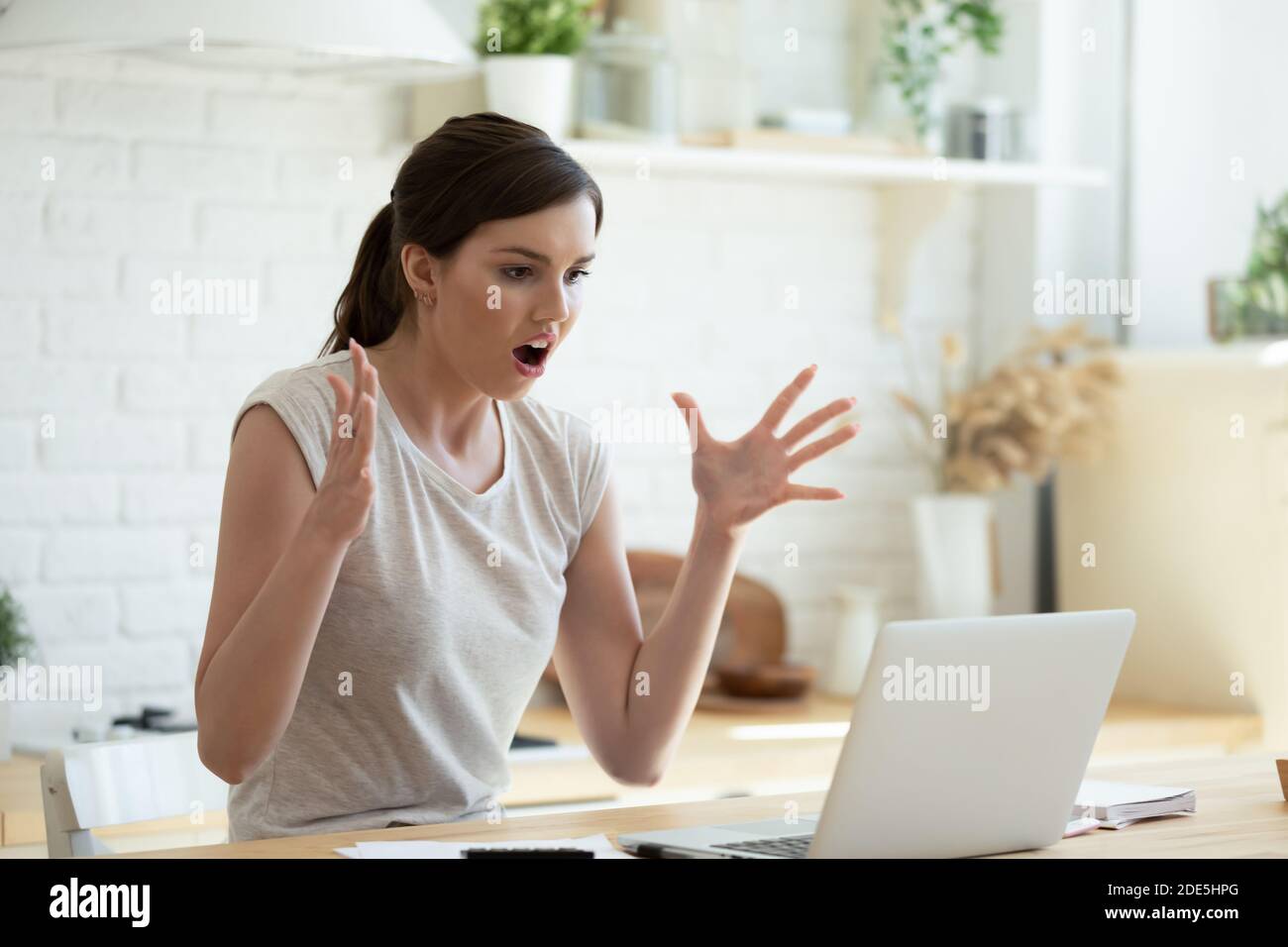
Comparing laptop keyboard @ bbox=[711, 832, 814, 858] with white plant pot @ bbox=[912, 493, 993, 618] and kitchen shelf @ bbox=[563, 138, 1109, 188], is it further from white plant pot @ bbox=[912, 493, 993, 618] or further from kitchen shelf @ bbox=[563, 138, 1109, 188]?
white plant pot @ bbox=[912, 493, 993, 618]

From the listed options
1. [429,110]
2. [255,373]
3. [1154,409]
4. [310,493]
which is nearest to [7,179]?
[255,373]

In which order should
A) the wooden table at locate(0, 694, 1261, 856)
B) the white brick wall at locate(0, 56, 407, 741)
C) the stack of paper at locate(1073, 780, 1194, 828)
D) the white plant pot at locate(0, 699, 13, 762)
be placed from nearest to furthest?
the stack of paper at locate(1073, 780, 1194, 828) → the wooden table at locate(0, 694, 1261, 856) → the white plant pot at locate(0, 699, 13, 762) → the white brick wall at locate(0, 56, 407, 741)

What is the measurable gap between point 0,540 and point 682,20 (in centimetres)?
136

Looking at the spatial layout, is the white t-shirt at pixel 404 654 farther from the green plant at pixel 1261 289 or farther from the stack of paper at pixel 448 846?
the green plant at pixel 1261 289

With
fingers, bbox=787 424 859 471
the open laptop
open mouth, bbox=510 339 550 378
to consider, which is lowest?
the open laptop

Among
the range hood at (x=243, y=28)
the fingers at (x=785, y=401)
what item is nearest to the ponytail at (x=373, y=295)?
the range hood at (x=243, y=28)

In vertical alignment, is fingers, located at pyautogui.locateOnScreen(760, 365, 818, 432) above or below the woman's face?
below

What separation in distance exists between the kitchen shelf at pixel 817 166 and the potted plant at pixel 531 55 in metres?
0.07

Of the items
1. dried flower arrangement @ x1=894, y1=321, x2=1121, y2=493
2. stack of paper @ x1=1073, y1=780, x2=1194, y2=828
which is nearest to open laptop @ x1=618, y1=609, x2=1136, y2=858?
stack of paper @ x1=1073, y1=780, x2=1194, y2=828

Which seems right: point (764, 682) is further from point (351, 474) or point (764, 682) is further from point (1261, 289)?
point (351, 474)

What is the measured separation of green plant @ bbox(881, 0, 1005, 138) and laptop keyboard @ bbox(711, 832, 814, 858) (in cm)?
183

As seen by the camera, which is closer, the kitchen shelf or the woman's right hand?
the woman's right hand

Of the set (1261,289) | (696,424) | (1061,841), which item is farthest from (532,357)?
(1261,289)

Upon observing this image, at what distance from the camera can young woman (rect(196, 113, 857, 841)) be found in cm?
152
